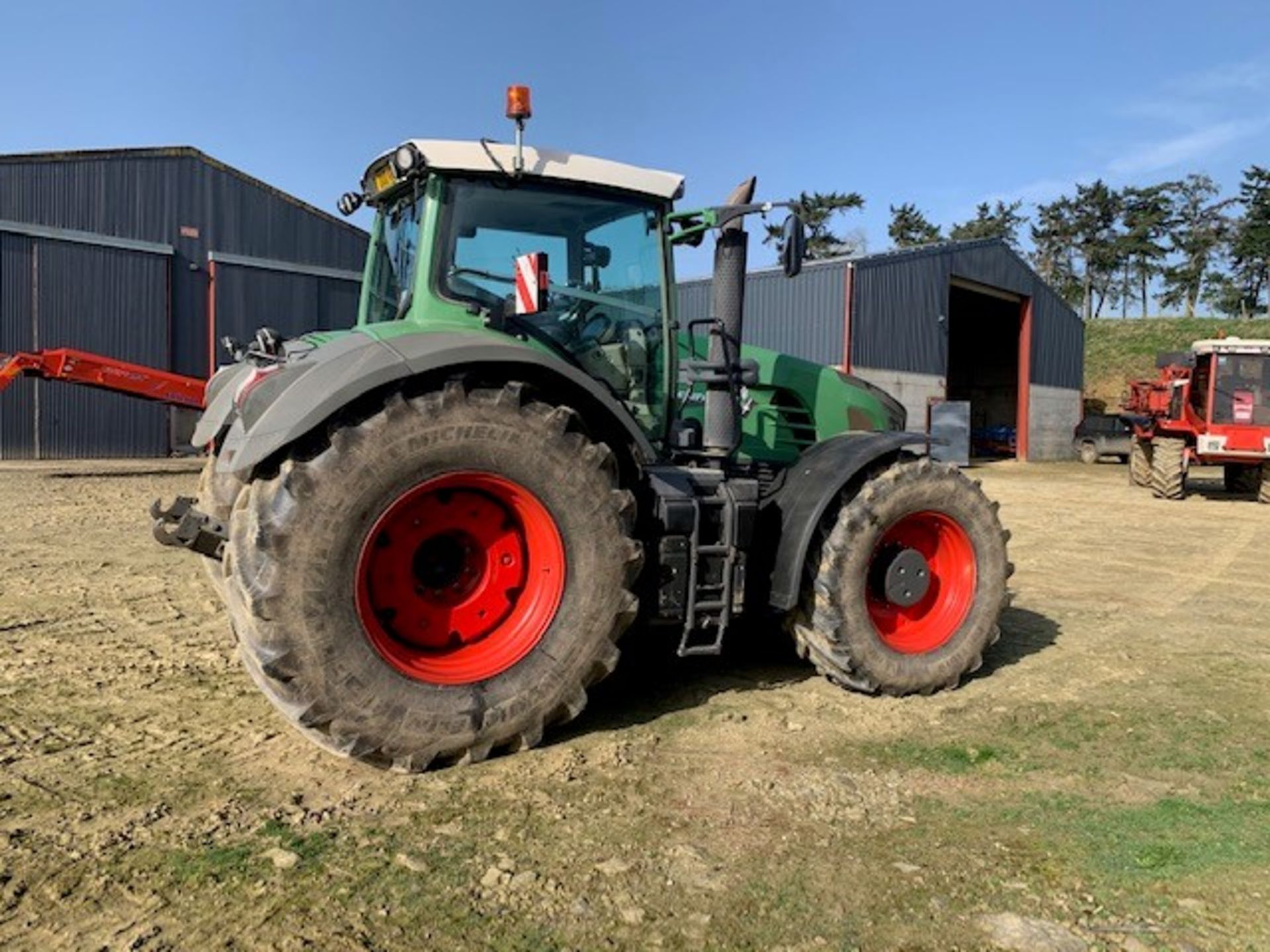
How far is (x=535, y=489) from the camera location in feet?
11.7

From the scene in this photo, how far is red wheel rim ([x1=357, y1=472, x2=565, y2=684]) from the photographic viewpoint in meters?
3.51

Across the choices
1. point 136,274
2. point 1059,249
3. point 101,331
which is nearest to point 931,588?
point 101,331

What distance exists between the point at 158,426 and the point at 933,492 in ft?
59.5

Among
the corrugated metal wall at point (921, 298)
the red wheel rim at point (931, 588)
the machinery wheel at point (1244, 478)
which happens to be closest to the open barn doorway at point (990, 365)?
the corrugated metal wall at point (921, 298)

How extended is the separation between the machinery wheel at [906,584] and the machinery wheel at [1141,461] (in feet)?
50.9

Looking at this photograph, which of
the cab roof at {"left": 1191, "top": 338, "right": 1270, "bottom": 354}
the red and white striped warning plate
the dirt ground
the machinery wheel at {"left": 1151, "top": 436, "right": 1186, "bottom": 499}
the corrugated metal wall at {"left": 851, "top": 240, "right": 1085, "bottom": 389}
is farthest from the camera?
the corrugated metal wall at {"left": 851, "top": 240, "right": 1085, "bottom": 389}

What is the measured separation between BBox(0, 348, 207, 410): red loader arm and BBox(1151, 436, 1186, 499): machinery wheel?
1561cm

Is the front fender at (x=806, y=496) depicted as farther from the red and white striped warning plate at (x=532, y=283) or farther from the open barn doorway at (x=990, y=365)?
the open barn doorway at (x=990, y=365)

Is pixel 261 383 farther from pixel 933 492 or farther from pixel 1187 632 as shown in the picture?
pixel 1187 632

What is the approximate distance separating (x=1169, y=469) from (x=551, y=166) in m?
15.5

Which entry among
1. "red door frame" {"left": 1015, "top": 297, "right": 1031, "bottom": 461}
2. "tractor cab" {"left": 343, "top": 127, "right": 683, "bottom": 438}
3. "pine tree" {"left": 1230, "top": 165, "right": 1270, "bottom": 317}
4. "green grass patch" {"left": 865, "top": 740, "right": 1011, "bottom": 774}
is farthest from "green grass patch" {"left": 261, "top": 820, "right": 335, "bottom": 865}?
"pine tree" {"left": 1230, "top": 165, "right": 1270, "bottom": 317}

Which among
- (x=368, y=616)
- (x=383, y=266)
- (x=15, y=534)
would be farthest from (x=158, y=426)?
(x=368, y=616)

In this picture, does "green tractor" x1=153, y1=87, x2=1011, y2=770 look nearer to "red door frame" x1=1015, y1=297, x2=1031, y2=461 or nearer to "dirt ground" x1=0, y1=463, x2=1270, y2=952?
"dirt ground" x1=0, y1=463, x2=1270, y2=952

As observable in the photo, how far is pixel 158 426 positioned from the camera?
1897 centimetres
